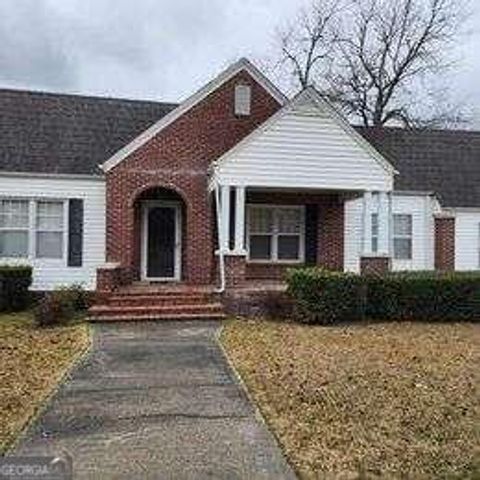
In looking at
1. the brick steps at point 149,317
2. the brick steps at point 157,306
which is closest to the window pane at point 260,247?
the brick steps at point 157,306

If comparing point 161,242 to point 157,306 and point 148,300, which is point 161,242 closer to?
point 148,300

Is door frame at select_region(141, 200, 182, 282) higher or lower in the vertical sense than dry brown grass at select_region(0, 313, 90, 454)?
higher

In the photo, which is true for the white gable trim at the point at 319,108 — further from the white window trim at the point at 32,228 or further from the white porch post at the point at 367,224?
the white window trim at the point at 32,228

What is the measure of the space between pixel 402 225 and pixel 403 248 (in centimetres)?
70

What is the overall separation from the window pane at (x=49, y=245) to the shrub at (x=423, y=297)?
8185 millimetres

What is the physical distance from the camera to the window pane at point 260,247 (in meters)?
21.7

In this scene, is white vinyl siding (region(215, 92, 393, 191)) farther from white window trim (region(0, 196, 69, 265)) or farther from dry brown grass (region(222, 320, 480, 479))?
white window trim (region(0, 196, 69, 265))

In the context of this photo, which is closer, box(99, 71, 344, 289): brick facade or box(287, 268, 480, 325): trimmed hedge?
box(287, 268, 480, 325): trimmed hedge

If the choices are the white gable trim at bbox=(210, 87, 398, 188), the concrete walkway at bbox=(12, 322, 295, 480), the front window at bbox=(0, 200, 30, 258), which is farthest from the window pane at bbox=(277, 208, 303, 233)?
the concrete walkway at bbox=(12, 322, 295, 480)

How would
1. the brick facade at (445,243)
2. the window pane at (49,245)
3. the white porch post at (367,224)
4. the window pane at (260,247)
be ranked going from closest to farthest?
the white porch post at (367,224)
the window pane at (49,245)
the window pane at (260,247)
the brick facade at (445,243)

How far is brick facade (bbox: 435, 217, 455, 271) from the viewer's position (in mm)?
23594

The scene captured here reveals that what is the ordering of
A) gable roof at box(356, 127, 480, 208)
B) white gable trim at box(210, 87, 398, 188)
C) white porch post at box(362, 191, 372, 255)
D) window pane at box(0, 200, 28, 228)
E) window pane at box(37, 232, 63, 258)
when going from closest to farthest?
white gable trim at box(210, 87, 398, 188) → white porch post at box(362, 191, 372, 255) → window pane at box(0, 200, 28, 228) → window pane at box(37, 232, 63, 258) → gable roof at box(356, 127, 480, 208)

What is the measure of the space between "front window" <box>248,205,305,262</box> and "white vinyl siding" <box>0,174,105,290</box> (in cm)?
424

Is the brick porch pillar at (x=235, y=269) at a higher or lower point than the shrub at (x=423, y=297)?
higher
